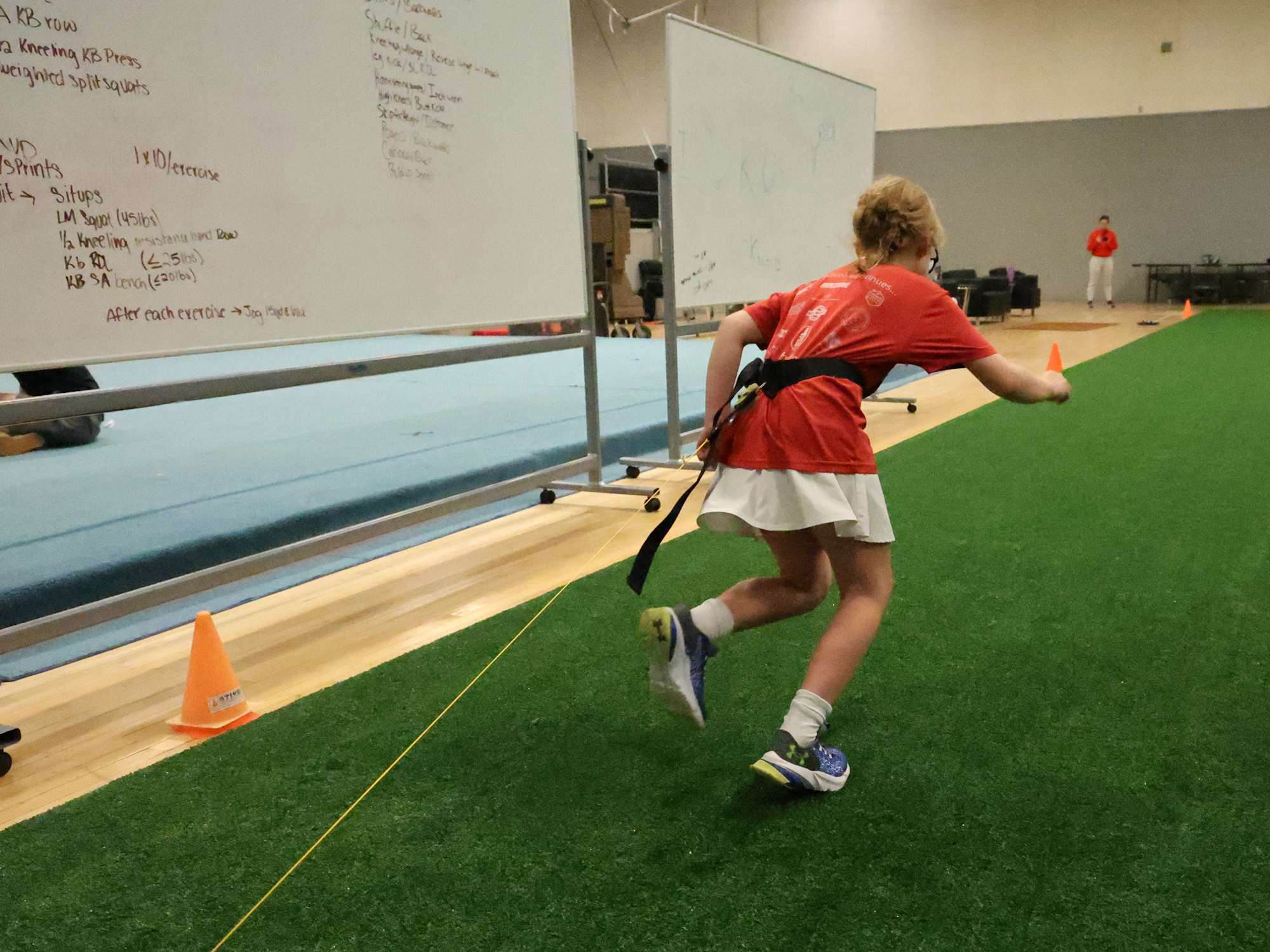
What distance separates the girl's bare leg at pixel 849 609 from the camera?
68.8 inches

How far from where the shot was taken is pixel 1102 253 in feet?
48.8

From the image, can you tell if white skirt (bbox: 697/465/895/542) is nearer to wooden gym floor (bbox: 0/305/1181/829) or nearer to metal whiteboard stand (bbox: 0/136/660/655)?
wooden gym floor (bbox: 0/305/1181/829)

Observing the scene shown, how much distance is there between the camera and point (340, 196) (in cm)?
282

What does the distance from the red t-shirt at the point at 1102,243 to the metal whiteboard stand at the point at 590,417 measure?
42.6 feet

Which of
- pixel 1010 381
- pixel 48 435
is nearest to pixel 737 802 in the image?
pixel 1010 381

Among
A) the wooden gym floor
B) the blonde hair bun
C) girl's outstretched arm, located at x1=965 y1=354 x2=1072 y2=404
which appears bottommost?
the wooden gym floor

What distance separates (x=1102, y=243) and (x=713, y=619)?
49.2 ft

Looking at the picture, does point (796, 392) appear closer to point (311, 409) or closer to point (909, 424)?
point (909, 424)

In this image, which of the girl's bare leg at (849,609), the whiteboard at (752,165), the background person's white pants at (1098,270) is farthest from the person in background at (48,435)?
the background person's white pants at (1098,270)

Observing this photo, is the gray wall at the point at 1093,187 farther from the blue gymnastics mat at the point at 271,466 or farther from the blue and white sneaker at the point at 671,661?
the blue and white sneaker at the point at 671,661

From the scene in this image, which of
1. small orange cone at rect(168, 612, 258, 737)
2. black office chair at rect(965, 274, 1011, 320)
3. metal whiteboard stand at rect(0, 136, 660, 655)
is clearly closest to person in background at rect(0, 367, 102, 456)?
metal whiteboard stand at rect(0, 136, 660, 655)

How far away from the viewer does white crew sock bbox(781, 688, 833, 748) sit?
1.71m

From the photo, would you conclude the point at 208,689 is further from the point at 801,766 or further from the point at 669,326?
the point at 669,326

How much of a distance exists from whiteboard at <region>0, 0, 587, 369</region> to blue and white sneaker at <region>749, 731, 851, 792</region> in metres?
1.72
